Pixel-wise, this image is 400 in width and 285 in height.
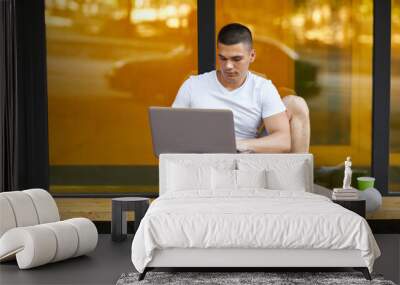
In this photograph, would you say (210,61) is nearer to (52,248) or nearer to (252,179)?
(252,179)

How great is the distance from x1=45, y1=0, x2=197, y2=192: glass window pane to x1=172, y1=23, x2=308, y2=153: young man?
38cm

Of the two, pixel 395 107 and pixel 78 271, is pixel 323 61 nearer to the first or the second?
pixel 395 107

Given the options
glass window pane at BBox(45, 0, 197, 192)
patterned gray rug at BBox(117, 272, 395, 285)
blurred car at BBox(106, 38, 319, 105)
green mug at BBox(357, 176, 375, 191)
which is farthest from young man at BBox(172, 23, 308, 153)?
patterned gray rug at BBox(117, 272, 395, 285)

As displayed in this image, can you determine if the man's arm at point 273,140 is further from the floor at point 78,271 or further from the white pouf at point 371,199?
the floor at point 78,271

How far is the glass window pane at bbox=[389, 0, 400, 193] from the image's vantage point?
7.50 metres

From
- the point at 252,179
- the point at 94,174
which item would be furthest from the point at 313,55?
the point at 94,174

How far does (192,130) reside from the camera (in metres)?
6.27

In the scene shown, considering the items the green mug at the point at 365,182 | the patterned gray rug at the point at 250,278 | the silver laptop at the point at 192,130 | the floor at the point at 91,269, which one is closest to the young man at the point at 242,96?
the silver laptop at the point at 192,130

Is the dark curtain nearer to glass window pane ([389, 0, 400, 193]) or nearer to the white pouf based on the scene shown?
the white pouf

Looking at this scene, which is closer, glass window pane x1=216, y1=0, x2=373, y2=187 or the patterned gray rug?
the patterned gray rug

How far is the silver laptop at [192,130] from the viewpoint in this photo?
20.4 feet

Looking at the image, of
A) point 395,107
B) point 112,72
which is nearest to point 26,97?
point 112,72

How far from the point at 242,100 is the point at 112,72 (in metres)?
1.41

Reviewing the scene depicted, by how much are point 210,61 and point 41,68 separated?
1.69 meters
